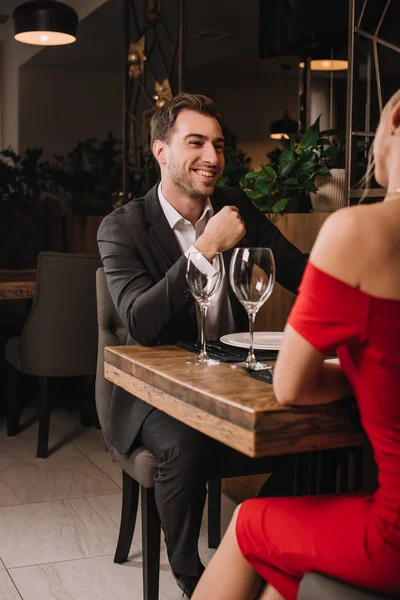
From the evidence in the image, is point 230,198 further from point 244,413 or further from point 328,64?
point 328,64

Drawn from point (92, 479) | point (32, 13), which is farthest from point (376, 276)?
point (32, 13)

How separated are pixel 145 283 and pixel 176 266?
21cm

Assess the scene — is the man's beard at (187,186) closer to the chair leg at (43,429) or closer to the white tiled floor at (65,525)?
the white tiled floor at (65,525)

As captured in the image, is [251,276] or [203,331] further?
[203,331]

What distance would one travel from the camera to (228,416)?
1252 mm

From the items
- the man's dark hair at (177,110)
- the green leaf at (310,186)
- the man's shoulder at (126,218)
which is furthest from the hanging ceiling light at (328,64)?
the man's shoulder at (126,218)

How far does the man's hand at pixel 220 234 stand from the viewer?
181 centimetres

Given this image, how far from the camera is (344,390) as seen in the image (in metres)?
1.27

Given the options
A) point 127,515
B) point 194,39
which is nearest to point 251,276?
point 127,515

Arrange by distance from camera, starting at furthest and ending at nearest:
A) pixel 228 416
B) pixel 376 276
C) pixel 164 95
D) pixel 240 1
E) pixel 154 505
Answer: pixel 240 1
pixel 164 95
pixel 154 505
pixel 228 416
pixel 376 276

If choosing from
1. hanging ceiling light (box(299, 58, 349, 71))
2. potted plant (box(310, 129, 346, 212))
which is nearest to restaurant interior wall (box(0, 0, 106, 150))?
hanging ceiling light (box(299, 58, 349, 71))

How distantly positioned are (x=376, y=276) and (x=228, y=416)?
35cm

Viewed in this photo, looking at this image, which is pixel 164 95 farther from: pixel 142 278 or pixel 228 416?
pixel 228 416

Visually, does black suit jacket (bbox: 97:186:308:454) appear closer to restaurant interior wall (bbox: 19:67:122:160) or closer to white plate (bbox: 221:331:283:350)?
white plate (bbox: 221:331:283:350)
